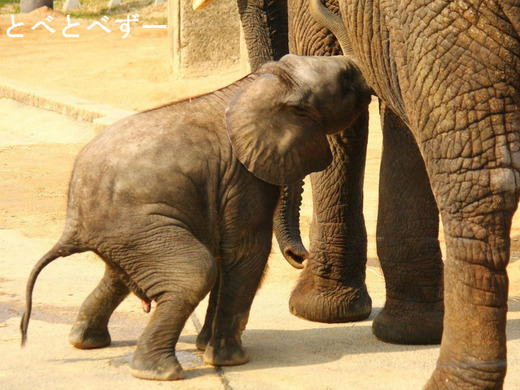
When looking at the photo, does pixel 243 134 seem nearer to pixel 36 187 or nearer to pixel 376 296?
pixel 376 296

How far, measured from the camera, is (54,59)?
54.5 ft

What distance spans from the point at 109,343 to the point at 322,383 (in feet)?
2.83

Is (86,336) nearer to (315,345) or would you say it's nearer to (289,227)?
(315,345)

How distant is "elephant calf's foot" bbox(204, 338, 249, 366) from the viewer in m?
3.79

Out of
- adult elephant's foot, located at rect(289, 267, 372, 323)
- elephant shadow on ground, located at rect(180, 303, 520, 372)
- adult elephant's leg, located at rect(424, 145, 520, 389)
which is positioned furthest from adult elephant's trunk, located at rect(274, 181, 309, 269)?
adult elephant's leg, located at rect(424, 145, 520, 389)

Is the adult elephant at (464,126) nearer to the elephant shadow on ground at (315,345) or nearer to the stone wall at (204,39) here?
the elephant shadow on ground at (315,345)

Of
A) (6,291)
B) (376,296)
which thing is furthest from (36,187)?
(376,296)

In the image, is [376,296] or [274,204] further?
[376,296]

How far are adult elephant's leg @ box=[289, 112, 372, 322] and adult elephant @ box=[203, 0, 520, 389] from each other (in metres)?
1.07

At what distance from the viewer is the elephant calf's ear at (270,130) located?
144 inches

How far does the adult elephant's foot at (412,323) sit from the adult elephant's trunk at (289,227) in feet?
1.91

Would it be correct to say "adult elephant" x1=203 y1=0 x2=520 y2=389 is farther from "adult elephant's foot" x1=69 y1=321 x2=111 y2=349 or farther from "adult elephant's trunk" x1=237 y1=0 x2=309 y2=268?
"adult elephant's trunk" x1=237 y1=0 x2=309 y2=268

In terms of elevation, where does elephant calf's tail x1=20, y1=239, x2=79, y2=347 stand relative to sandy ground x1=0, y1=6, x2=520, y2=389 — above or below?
above

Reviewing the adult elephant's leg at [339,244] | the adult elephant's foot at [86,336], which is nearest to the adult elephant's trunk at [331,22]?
the adult elephant's leg at [339,244]
